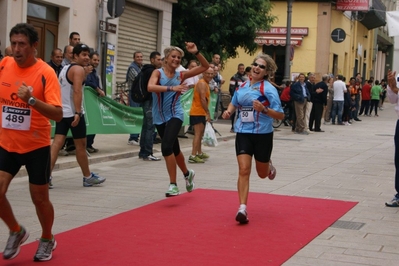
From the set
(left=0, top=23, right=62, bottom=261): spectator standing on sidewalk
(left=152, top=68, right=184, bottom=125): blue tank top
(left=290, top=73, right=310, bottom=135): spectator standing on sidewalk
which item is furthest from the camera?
(left=290, top=73, right=310, bottom=135): spectator standing on sidewalk

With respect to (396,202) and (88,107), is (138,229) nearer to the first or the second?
(396,202)

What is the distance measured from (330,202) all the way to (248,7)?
18.3 metres

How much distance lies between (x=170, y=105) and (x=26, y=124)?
12.3 feet

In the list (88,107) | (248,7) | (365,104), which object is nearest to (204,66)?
(88,107)

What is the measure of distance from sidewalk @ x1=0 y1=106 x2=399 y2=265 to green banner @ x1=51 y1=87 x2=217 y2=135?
17.4 inches

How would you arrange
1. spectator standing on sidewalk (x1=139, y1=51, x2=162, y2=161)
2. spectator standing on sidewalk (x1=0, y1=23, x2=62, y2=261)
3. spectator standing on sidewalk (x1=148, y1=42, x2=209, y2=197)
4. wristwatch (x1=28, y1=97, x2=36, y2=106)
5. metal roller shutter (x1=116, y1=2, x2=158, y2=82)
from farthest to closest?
metal roller shutter (x1=116, y1=2, x2=158, y2=82) < spectator standing on sidewalk (x1=139, y1=51, x2=162, y2=161) < spectator standing on sidewalk (x1=148, y1=42, x2=209, y2=197) < spectator standing on sidewalk (x1=0, y1=23, x2=62, y2=261) < wristwatch (x1=28, y1=97, x2=36, y2=106)

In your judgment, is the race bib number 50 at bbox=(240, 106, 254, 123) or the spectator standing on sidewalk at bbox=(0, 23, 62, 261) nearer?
the spectator standing on sidewalk at bbox=(0, 23, 62, 261)

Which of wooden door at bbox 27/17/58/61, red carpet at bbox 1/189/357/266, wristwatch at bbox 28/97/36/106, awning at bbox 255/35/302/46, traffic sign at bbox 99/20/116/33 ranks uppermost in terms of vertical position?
awning at bbox 255/35/302/46

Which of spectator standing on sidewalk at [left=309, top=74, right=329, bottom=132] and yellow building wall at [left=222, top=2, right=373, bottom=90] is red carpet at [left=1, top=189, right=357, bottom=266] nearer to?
spectator standing on sidewalk at [left=309, top=74, right=329, bottom=132]

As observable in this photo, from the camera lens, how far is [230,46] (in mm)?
27859

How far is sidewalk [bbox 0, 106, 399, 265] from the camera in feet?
22.8

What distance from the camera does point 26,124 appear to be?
579 centimetres

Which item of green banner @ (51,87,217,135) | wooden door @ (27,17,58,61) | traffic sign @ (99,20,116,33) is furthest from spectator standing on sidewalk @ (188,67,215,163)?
traffic sign @ (99,20,116,33)

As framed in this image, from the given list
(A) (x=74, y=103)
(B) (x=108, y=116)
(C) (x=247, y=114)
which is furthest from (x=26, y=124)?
(B) (x=108, y=116)
